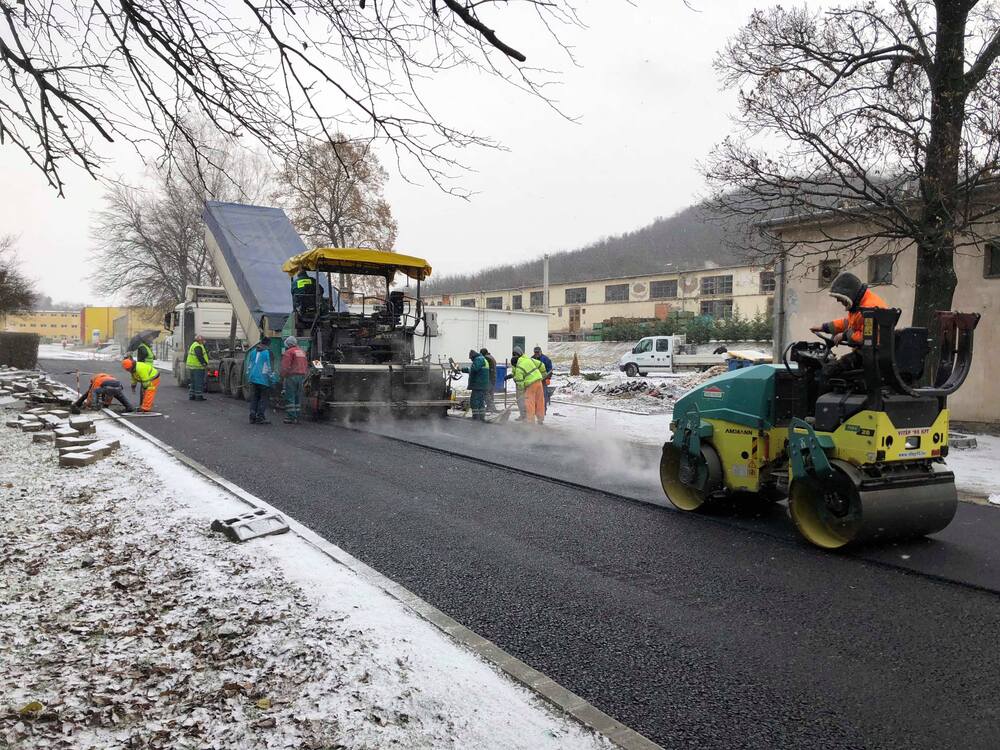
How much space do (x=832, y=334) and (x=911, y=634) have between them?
2.35 metres

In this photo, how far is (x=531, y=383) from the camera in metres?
13.5

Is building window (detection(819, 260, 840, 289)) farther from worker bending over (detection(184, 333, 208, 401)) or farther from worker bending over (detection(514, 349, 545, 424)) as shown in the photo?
worker bending over (detection(184, 333, 208, 401))

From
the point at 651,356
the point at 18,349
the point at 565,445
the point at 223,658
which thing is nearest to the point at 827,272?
the point at 565,445

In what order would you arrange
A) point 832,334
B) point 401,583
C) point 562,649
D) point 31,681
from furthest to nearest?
1. point 832,334
2. point 401,583
3. point 562,649
4. point 31,681

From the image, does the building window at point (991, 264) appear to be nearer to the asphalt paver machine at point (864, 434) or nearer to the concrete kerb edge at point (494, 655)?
the asphalt paver machine at point (864, 434)

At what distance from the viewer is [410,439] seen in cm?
1092

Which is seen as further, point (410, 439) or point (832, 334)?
point (410, 439)

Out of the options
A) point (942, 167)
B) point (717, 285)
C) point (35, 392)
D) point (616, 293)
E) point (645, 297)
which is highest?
point (717, 285)

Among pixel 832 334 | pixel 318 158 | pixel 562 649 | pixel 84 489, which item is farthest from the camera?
pixel 84 489

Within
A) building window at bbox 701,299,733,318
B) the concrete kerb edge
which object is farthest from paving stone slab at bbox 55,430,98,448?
building window at bbox 701,299,733,318

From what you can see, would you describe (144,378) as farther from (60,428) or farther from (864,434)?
(864,434)

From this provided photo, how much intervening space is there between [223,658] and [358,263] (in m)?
10.8

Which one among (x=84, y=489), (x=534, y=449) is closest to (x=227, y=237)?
(x=534, y=449)

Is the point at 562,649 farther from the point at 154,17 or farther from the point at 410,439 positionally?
the point at 410,439
